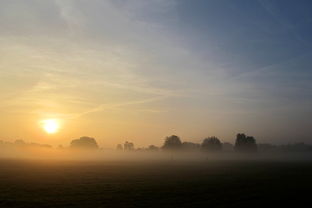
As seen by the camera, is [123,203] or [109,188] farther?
[109,188]

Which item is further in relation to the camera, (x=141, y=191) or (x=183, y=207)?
(x=141, y=191)

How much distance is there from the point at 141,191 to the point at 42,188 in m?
11.3

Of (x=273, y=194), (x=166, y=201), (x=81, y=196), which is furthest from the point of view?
(x=273, y=194)

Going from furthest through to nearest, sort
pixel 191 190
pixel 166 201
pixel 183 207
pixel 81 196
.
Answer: pixel 191 190
pixel 81 196
pixel 166 201
pixel 183 207

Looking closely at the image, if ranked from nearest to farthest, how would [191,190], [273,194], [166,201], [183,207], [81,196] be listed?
[183,207] < [166,201] < [81,196] < [273,194] < [191,190]

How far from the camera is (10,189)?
36281mm

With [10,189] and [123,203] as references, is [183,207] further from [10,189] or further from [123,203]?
[10,189]

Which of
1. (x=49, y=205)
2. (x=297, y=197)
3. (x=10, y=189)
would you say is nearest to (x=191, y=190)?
(x=297, y=197)

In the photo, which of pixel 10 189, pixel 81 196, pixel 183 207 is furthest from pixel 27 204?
pixel 183 207

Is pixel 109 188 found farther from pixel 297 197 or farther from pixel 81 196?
pixel 297 197

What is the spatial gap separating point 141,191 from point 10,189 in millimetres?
13901

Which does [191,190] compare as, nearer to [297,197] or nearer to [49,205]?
[297,197]

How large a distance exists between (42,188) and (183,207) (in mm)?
18534

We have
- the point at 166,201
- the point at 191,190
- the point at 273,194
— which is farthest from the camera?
the point at 191,190
